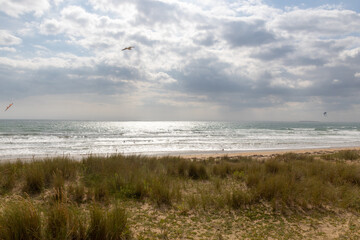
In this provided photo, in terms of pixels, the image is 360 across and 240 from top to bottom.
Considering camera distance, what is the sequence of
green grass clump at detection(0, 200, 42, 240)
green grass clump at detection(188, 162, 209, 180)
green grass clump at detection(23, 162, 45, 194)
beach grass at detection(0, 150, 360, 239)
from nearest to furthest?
green grass clump at detection(0, 200, 42, 240) → beach grass at detection(0, 150, 360, 239) → green grass clump at detection(23, 162, 45, 194) → green grass clump at detection(188, 162, 209, 180)

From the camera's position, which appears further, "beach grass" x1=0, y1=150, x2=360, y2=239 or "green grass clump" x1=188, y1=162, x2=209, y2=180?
"green grass clump" x1=188, y1=162, x2=209, y2=180

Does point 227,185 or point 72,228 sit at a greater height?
point 72,228

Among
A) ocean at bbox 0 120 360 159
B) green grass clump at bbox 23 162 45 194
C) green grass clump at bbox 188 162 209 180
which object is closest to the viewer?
green grass clump at bbox 23 162 45 194

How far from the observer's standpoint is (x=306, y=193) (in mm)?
5672

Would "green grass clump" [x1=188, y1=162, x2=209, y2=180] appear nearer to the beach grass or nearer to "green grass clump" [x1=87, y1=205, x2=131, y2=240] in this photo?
the beach grass

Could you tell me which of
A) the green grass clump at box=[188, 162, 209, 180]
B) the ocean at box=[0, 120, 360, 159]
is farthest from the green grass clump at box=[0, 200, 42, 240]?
the ocean at box=[0, 120, 360, 159]

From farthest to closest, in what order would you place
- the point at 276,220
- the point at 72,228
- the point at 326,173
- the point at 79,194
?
1. the point at 326,173
2. the point at 79,194
3. the point at 276,220
4. the point at 72,228

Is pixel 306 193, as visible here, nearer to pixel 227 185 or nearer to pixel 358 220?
pixel 358 220

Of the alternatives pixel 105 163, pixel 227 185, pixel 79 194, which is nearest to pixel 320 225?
pixel 227 185

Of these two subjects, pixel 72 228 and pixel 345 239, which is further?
pixel 345 239

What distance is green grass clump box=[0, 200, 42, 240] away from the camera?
319cm

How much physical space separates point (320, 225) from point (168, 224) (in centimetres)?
346

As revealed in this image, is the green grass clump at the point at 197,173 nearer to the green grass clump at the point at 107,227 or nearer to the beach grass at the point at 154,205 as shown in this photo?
the beach grass at the point at 154,205

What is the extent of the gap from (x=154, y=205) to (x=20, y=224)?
2843mm
